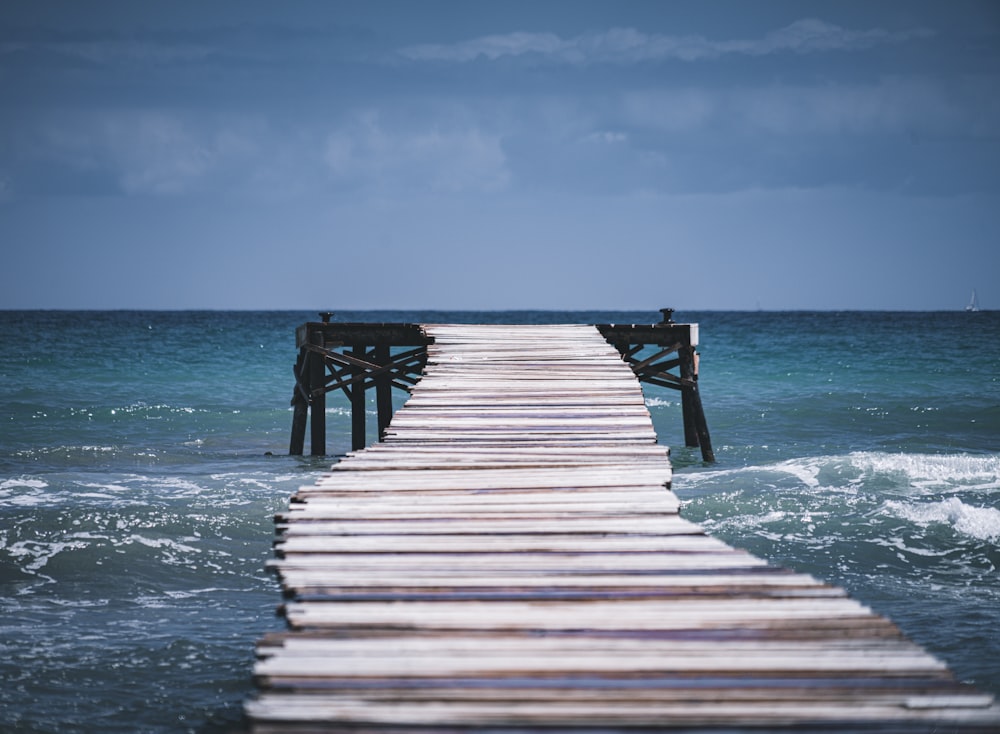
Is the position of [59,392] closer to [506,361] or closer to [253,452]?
[253,452]

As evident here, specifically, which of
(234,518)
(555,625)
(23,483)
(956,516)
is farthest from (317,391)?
(555,625)

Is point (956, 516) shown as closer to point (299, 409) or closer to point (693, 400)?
point (693, 400)

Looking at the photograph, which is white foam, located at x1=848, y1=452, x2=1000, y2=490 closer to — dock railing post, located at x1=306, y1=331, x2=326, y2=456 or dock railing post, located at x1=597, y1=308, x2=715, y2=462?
dock railing post, located at x1=597, y1=308, x2=715, y2=462

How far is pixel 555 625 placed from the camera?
165 inches

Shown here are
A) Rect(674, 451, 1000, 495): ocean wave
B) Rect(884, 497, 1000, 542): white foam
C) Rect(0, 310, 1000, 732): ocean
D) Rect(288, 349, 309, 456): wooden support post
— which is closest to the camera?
Rect(0, 310, 1000, 732): ocean

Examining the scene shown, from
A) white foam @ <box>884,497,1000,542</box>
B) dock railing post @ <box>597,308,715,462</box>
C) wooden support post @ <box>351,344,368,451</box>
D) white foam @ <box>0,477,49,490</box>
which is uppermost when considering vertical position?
dock railing post @ <box>597,308,715,462</box>

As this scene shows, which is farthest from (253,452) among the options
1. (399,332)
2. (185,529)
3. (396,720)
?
(396,720)

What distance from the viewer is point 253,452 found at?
706 inches

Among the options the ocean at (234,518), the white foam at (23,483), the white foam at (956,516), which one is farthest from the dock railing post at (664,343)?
the white foam at (23,483)

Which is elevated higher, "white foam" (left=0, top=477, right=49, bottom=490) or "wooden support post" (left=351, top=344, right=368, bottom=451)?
"wooden support post" (left=351, top=344, right=368, bottom=451)

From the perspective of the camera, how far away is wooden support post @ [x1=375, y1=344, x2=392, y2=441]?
15133mm

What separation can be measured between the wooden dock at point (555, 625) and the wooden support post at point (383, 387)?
8.08 metres

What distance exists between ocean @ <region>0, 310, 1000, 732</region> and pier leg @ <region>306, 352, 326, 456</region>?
408 millimetres

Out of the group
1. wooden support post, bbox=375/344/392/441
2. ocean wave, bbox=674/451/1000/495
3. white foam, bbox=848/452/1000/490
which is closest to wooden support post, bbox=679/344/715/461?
ocean wave, bbox=674/451/1000/495
